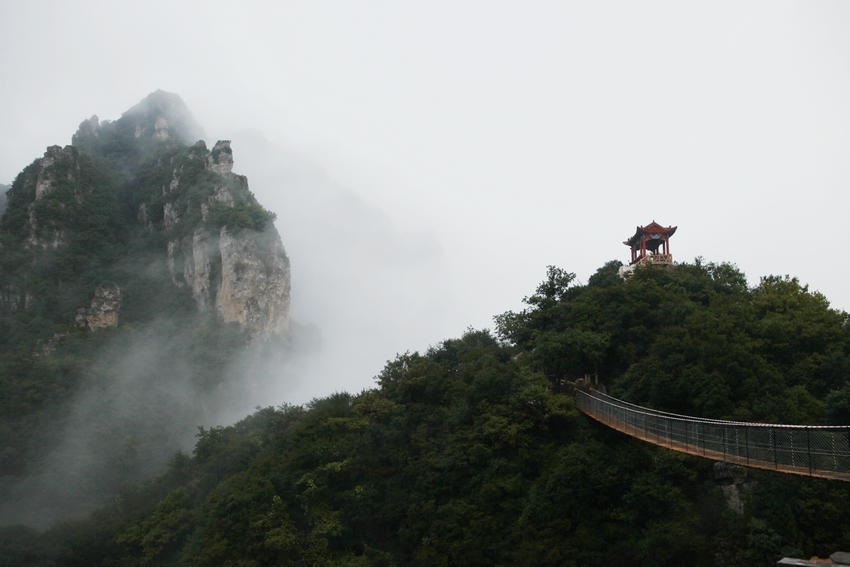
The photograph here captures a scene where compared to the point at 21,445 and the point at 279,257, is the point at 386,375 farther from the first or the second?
the point at 279,257

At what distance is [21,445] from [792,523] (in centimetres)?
3948

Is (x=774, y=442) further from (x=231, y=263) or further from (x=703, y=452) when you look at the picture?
(x=231, y=263)

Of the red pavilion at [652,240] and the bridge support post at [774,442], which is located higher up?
the red pavilion at [652,240]

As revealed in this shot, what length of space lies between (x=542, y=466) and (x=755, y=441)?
7.58m

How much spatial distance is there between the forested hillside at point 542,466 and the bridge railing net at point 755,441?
184 cm

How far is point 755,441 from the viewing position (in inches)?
423

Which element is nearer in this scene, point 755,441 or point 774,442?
point 774,442

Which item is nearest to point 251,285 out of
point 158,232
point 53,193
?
point 158,232

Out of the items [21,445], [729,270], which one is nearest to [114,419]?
[21,445]

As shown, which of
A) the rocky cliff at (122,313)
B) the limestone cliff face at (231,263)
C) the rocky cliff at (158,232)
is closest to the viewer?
the rocky cliff at (122,313)

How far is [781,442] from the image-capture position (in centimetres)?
1020

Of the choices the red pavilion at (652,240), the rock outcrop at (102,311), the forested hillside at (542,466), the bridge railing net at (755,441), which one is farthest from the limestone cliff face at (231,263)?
the bridge railing net at (755,441)

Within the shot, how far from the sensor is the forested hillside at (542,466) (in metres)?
14.4

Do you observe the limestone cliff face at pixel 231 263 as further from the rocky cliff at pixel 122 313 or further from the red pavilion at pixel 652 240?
the red pavilion at pixel 652 240
